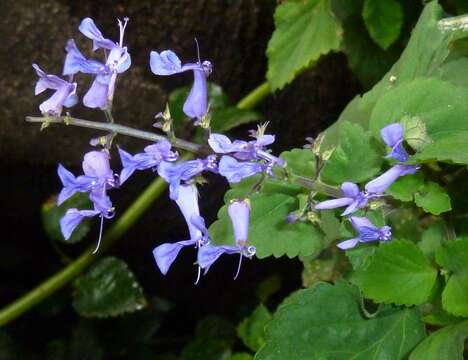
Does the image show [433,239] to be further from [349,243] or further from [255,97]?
[255,97]

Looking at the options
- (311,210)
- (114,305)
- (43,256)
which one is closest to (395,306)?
(311,210)

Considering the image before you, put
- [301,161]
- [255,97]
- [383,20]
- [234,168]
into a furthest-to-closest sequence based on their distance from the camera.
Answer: [255,97], [383,20], [301,161], [234,168]

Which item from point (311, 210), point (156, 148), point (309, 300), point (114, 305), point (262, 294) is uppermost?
point (156, 148)

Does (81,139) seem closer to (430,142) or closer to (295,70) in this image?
(295,70)

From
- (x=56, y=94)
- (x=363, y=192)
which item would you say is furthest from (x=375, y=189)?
(x=56, y=94)

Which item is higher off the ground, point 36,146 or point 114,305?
point 36,146

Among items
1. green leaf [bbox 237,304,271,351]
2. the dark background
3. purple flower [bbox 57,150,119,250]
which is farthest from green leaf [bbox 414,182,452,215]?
green leaf [bbox 237,304,271,351]
